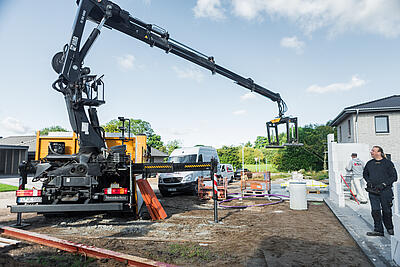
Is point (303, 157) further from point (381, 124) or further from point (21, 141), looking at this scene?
point (21, 141)

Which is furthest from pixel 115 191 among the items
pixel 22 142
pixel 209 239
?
pixel 22 142

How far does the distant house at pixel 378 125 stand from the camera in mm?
18797

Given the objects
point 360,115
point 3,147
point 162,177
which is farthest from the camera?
point 3,147

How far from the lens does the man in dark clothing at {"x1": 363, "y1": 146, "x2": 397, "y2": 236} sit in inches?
213

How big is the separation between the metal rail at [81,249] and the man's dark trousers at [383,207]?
4.27 metres

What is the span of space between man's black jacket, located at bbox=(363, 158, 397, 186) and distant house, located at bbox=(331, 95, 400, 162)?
15062mm

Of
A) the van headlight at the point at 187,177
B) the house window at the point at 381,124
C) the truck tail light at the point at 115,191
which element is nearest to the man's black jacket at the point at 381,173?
the truck tail light at the point at 115,191

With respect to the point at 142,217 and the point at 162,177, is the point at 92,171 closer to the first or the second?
the point at 142,217

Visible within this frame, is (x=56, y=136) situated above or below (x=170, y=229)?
above

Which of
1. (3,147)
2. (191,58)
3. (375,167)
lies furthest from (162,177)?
(3,147)

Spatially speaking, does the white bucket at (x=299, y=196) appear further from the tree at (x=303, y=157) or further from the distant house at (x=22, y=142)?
the distant house at (x=22, y=142)

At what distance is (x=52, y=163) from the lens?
6801mm

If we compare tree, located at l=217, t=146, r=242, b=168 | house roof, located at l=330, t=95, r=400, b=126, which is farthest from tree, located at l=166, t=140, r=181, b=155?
house roof, located at l=330, t=95, r=400, b=126

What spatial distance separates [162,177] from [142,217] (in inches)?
197
